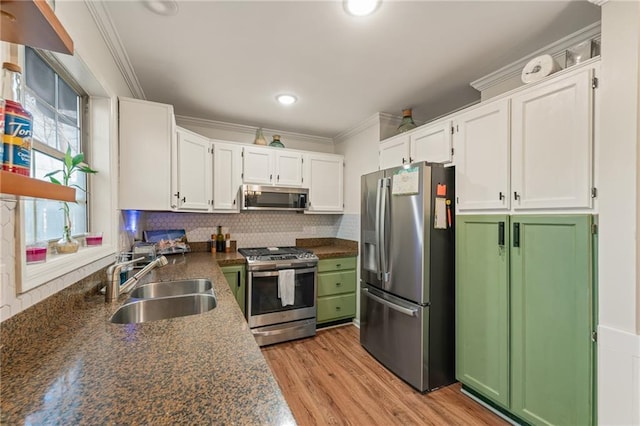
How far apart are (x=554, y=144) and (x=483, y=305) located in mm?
1122

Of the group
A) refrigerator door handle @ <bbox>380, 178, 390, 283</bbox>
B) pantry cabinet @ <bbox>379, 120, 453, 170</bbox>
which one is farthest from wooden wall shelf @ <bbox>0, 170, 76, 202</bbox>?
pantry cabinet @ <bbox>379, 120, 453, 170</bbox>

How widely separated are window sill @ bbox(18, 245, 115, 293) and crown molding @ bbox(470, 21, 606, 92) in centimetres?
291

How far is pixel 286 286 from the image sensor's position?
2.89m

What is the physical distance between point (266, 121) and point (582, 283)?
10.3 feet

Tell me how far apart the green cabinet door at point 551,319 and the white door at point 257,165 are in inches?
98.0

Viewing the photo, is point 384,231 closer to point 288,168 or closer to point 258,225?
point 288,168

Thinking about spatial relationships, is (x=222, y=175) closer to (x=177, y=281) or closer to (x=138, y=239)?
(x=138, y=239)

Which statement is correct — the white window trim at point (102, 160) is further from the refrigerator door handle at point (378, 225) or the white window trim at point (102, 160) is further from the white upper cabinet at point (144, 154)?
the refrigerator door handle at point (378, 225)

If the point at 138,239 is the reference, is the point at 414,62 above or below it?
above

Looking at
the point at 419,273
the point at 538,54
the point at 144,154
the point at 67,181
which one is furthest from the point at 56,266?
the point at 538,54

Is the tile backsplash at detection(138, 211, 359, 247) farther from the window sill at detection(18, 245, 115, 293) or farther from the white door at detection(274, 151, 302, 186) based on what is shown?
the window sill at detection(18, 245, 115, 293)

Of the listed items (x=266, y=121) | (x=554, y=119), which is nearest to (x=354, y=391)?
(x=554, y=119)

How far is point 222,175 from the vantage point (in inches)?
120

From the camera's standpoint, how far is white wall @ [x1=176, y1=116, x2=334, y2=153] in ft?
10.6
